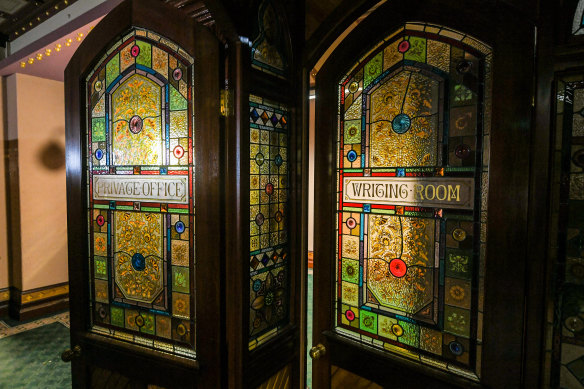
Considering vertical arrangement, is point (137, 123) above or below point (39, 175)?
above

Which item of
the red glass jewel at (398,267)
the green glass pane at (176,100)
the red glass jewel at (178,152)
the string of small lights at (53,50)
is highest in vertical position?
the string of small lights at (53,50)

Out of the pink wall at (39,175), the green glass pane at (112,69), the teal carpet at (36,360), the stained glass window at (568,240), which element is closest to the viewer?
the stained glass window at (568,240)

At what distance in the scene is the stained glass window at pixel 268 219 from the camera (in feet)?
4.17

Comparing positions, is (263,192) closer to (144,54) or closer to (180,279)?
(180,279)

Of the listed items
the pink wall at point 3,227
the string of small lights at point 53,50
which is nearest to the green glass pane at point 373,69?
the string of small lights at point 53,50

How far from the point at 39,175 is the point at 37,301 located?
143cm

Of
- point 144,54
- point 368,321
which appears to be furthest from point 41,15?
point 368,321

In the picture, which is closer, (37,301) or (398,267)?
(398,267)

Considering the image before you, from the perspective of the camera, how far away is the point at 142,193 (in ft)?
4.45

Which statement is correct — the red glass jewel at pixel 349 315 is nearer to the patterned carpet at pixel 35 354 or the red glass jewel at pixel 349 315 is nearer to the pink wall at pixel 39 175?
the patterned carpet at pixel 35 354

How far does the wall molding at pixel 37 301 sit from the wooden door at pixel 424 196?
11.9ft

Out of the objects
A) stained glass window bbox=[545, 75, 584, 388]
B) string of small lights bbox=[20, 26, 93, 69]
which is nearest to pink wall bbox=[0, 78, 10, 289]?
string of small lights bbox=[20, 26, 93, 69]

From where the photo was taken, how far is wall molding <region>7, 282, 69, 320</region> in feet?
11.2

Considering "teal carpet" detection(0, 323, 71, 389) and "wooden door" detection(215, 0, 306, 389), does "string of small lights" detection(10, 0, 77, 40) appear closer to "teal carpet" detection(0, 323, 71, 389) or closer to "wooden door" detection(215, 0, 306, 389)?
"wooden door" detection(215, 0, 306, 389)
